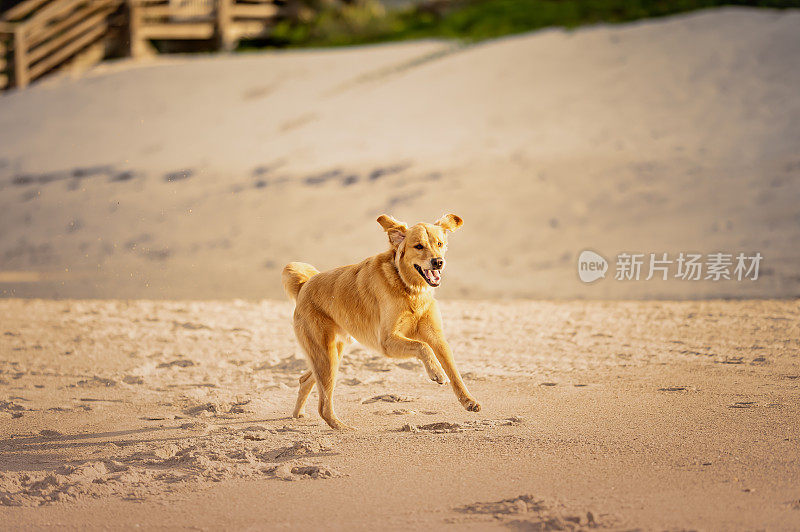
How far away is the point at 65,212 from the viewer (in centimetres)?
1427

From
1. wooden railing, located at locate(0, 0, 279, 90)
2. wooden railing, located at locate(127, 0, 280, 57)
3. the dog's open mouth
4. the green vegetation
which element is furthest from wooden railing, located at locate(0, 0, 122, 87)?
the dog's open mouth

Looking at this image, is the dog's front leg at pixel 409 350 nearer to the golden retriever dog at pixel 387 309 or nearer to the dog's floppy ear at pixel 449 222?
the golden retriever dog at pixel 387 309

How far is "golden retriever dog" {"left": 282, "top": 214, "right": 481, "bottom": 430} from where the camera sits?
4.82 m

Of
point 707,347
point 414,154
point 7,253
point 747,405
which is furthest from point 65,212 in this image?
point 747,405

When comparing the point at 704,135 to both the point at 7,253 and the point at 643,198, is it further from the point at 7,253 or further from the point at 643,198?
the point at 7,253

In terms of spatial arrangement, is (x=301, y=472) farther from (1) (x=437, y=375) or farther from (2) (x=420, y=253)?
Answer: (2) (x=420, y=253)

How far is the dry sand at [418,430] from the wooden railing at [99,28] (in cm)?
1430

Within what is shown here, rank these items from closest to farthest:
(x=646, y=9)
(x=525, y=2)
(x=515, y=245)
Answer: (x=515, y=245) → (x=646, y=9) → (x=525, y=2)

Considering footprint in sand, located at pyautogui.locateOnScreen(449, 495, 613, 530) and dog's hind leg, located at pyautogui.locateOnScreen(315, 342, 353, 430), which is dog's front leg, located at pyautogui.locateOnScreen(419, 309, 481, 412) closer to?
dog's hind leg, located at pyautogui.locateOnScreen(315, 342, 353, 430)

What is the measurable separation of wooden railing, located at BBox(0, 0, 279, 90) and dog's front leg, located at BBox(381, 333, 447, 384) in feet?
60.1

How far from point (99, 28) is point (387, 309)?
19.1m

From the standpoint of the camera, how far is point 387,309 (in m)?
4.96

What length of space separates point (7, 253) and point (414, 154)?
6.12 meters

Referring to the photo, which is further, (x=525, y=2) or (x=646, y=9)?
(x=525, y=2)
